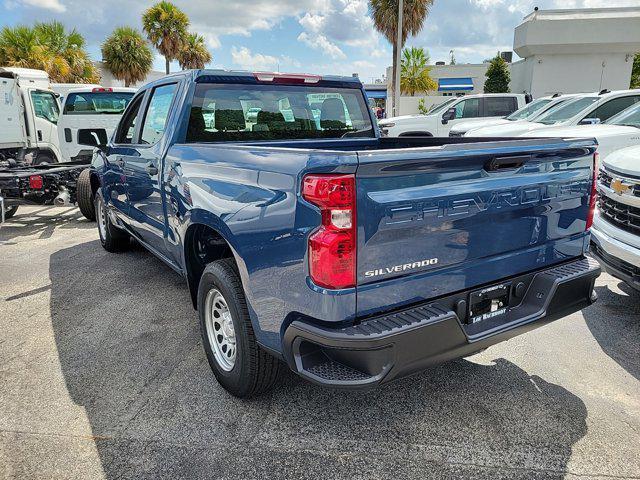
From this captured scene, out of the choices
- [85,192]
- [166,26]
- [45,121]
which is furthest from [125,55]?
[85,192]

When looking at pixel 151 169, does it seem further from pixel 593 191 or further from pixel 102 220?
pixel 593 191

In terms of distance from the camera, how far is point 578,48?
94.1 ft

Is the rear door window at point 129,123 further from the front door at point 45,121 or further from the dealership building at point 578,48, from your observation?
the dealership building at point 578,48

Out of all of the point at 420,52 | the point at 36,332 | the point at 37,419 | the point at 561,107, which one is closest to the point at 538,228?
the point at 37,419

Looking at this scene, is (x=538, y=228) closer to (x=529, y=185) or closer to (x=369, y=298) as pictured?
(x=529, y=185)

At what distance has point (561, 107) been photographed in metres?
10.7

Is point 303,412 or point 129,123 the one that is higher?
point 129,123

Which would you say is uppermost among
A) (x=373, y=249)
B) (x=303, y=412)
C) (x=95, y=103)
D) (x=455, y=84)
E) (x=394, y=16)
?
(x=394, y=16)

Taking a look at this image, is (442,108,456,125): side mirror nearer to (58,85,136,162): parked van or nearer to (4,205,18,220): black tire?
(58,85,136,162): parked van

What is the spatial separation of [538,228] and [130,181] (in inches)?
138

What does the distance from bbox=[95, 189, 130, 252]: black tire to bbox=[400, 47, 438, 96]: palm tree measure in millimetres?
38082

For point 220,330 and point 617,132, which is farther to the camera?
point 617,132

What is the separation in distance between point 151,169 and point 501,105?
13.2 m

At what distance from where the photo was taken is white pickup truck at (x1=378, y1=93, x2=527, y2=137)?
14531 mm
